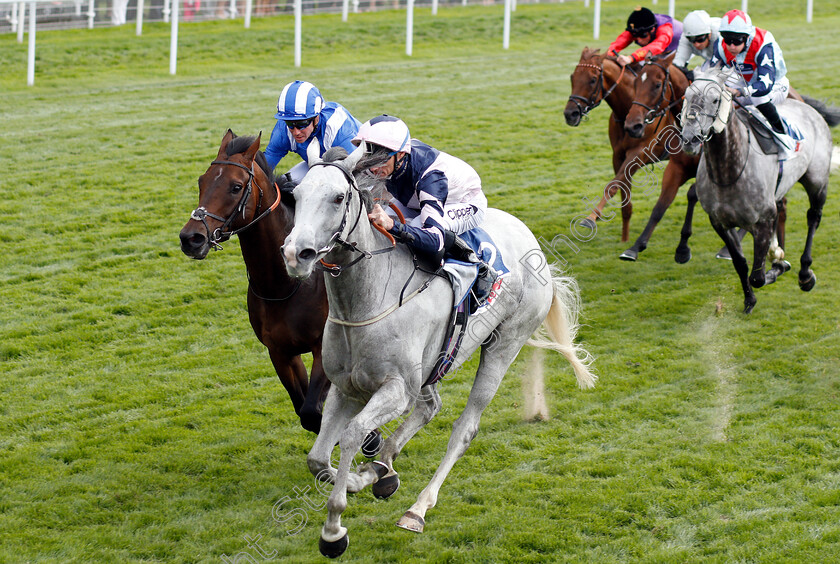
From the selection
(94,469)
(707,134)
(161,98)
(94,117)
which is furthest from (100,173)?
(707,134)

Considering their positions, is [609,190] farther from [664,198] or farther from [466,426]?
[466,426]

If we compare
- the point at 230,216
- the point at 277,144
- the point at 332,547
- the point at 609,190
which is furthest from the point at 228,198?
the point at 609,190

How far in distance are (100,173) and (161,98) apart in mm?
3253

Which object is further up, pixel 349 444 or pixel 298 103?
pixel 298 103

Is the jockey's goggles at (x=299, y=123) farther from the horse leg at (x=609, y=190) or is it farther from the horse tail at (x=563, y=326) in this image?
the horse leg at (x=609, y=190)

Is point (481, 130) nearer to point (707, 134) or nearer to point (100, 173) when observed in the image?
point (100, 173)

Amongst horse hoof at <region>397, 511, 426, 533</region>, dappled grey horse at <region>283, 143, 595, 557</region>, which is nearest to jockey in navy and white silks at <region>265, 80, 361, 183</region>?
dappled grey horse at <region>283, 143, 595, 557</region>

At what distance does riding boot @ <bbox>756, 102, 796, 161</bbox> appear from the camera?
23.4 ft

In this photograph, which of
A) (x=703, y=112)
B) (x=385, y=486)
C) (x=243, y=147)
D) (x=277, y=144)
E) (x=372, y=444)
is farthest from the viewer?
(x=703, y=112)

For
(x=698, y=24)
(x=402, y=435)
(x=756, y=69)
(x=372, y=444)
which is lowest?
(x=372, y=444)

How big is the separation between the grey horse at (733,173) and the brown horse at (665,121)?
3.37 ft

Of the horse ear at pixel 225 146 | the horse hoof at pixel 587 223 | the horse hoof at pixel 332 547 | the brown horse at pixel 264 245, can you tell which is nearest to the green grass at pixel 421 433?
the horse hoof at pixel 587 223

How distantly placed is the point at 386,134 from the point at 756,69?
4.34m

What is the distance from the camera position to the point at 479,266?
4.52 metres
